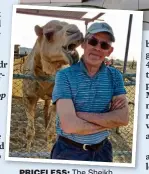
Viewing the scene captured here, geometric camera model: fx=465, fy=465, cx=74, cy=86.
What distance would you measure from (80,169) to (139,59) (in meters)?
0.59

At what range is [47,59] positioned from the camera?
222 cm

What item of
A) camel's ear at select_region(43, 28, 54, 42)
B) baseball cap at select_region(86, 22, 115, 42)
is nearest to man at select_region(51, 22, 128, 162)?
baseball cap at select_region(86, 22, 115, 42)

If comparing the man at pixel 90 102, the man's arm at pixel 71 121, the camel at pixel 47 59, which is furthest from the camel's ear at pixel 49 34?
the man's arm at pixel 71 121

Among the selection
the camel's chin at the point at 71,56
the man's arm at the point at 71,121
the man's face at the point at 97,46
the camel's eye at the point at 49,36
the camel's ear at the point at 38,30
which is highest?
the camel's ear at the point at 38,30

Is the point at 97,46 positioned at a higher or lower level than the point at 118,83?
higher

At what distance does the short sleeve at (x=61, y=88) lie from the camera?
2.18m

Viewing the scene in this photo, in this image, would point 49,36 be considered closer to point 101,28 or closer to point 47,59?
point 47,59

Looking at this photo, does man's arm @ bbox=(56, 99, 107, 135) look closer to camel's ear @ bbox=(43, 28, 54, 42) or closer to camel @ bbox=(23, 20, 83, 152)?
camel @ bbox=(23, 20, 83, 152)

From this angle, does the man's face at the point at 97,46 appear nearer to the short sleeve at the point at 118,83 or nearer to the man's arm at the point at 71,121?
the short sleeve at the point at 118,83

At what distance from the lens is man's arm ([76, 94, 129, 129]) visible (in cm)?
217

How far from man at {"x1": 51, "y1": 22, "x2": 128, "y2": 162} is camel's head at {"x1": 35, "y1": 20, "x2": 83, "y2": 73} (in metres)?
0.04

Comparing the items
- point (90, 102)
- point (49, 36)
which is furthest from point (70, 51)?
point (90, 102)

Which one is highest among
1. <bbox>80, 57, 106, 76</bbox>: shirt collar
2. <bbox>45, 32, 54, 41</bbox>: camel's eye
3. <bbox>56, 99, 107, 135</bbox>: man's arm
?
<bbox>45, 32, 54, 41</bbox>: camel's eye

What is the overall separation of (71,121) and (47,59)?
32cm
